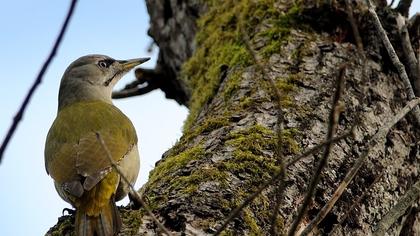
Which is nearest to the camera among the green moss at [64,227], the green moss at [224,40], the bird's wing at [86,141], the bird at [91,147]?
the green moss at [64,227]

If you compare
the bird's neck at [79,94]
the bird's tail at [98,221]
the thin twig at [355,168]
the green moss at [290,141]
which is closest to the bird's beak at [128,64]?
the bird's neck at [79,94]

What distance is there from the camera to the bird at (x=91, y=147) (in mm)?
3811

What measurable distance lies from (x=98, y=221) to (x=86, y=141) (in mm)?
926

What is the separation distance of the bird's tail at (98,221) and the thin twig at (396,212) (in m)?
1.27

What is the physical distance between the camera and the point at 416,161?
4.49 metres

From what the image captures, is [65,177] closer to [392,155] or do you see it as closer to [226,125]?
[226,125]

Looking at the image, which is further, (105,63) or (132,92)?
(132,92)

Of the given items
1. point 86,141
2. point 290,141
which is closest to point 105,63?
point 86,141

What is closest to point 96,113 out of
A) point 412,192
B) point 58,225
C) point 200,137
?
point 200,137

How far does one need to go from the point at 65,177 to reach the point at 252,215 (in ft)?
4.41

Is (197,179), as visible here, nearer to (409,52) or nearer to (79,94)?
(409,52)

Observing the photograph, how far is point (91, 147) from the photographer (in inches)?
175

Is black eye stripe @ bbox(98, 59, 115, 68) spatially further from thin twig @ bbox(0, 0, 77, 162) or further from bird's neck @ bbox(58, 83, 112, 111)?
thin twig @ bbox(0, 0, 77, 162)

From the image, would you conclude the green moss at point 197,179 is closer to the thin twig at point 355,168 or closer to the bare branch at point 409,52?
the thin twig at point 355,168
